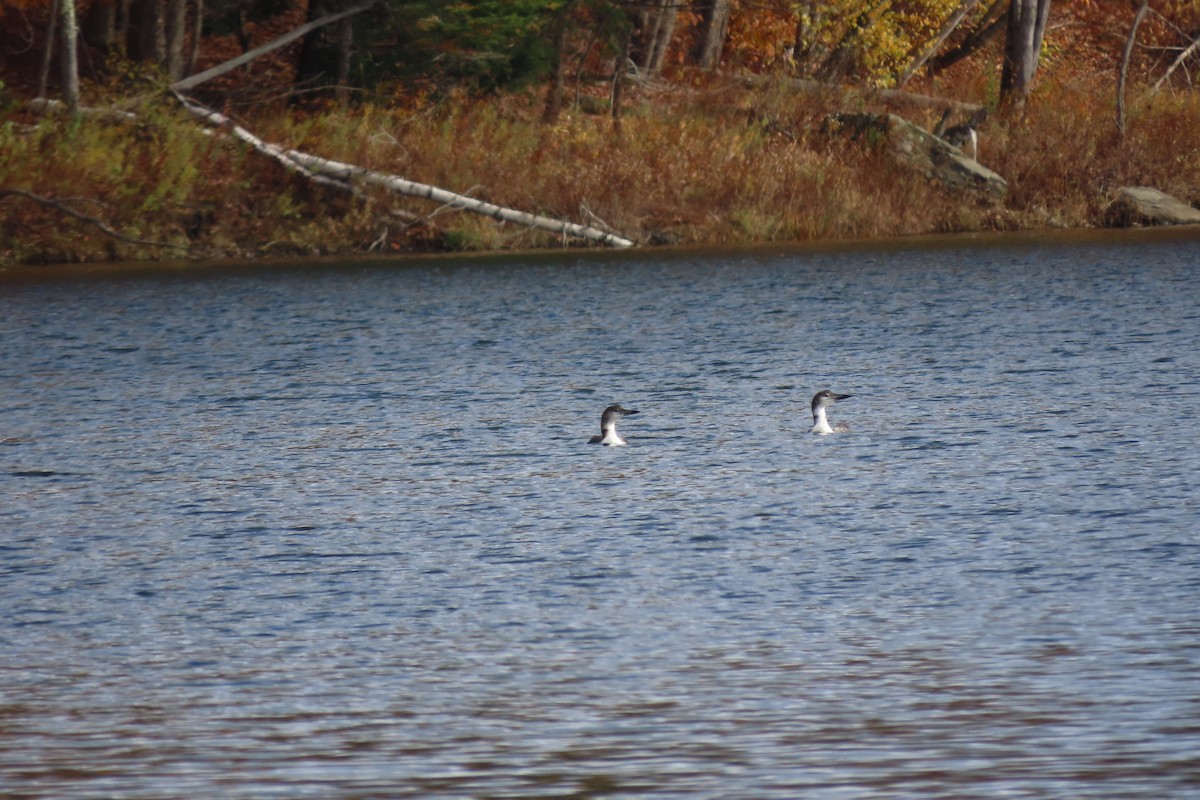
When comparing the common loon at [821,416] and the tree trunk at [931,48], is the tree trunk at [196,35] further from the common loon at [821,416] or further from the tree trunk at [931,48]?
the common loon at [821,416]

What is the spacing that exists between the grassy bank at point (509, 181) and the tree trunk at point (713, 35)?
699cm

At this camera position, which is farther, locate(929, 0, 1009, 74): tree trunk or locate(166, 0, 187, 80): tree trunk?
locate(929, 0, 1009, 74): tree trunk

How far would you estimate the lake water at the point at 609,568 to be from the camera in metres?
7.49

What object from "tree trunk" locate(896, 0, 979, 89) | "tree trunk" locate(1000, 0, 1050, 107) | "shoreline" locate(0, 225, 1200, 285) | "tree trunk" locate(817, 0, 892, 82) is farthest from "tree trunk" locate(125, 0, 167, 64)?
"tree trunk" locate(1000, 0, 1050, 107)

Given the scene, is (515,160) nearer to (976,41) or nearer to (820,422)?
(976,41)

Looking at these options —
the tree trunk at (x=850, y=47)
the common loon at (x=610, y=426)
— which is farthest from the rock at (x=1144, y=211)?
the common loon at (x=610, y=426)

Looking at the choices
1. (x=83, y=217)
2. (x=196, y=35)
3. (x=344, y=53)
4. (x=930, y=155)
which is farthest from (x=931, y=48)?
(x=83, y=217)

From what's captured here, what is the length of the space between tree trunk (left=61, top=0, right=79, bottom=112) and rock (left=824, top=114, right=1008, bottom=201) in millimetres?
16509

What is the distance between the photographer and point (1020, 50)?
1758 inches

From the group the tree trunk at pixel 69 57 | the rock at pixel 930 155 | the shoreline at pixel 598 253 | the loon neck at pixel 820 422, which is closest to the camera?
the loon neck at pixel 820 422

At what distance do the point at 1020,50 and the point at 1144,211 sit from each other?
6379mm

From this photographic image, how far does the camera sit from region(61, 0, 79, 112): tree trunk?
1423 inches

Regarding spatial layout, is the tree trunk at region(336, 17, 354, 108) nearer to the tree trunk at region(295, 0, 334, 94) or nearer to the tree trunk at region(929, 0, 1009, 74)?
the tree trunk at region(295, 0, 334, 94)

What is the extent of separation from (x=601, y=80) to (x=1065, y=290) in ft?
66.5
